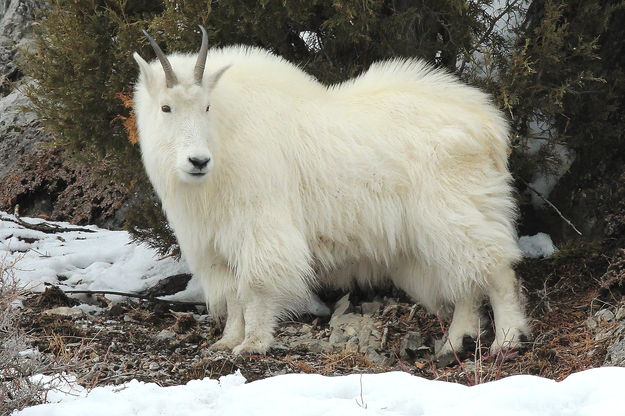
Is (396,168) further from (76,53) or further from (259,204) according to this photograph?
(76,53)

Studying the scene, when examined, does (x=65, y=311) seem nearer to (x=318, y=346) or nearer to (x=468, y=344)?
(x=318, y=346)

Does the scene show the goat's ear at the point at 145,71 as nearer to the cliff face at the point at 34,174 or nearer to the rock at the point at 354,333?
the rock at the point at 354,333

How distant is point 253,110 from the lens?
Answer: 6598 millimetres

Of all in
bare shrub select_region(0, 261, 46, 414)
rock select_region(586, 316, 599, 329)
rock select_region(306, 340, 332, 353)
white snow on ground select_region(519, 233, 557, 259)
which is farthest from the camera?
white snow on ground select_region(519, 233, 557, 259)

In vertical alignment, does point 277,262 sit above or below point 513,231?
below

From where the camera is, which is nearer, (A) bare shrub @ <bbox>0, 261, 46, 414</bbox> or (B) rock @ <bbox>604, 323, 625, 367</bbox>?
(A) bare shrub @ <bbox>0, 261, 46, 414</bbox>

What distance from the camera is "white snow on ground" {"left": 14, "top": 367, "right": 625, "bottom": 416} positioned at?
3951 mm

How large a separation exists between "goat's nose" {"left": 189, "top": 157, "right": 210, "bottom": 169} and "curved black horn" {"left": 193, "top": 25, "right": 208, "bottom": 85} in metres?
0.60

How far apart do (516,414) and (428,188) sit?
112 inches

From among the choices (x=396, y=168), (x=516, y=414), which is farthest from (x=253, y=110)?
(x=516, y=414)

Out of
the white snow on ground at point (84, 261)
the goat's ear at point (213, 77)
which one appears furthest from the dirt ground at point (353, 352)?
the goat's ear at point (213, 77)

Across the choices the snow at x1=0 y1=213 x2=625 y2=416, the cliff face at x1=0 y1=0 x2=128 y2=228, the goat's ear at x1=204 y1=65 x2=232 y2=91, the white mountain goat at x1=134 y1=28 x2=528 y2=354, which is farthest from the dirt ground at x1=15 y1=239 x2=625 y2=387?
the cliff face at x1=0 y1=0 x2=128 y2=228

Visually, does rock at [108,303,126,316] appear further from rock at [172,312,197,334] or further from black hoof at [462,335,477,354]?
black hoof at [462,335,477,354]

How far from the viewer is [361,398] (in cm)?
413
